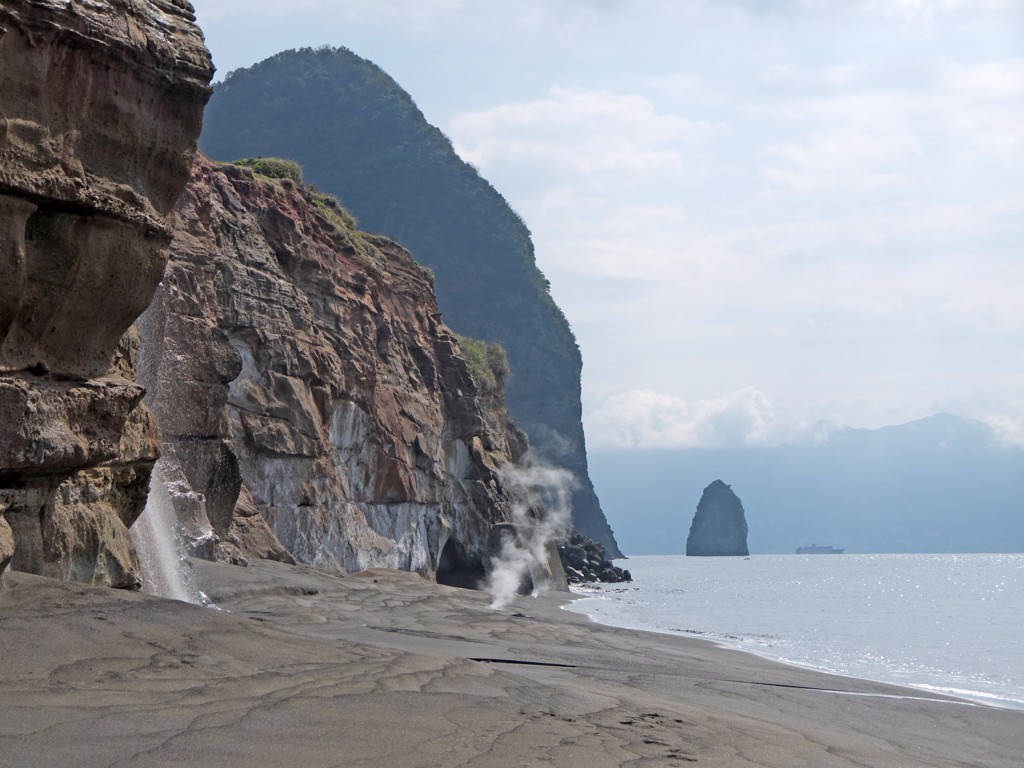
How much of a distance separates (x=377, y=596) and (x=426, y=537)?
18110 millimetres

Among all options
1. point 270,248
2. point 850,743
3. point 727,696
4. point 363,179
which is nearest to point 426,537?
point 270,248

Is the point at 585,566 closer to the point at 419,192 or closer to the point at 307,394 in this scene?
the point at 307,394

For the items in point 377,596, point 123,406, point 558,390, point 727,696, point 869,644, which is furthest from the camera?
point 558,390

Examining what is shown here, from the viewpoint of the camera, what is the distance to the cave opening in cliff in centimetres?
4141

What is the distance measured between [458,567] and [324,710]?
119 feet

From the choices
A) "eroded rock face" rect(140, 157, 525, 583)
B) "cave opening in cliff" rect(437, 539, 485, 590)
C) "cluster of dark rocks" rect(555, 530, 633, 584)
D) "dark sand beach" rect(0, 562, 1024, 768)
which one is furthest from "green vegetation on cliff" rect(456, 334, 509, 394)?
"dark sand beach" rect(0, 562, 1024, 768)

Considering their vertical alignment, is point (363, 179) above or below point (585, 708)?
above

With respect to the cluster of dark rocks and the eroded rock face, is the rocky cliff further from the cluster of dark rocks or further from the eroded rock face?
the cluster of dark rocks

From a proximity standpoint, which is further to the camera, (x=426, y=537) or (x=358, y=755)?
(x=426, y=537)

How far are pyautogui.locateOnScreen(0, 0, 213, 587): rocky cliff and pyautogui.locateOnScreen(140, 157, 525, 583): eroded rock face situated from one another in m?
9.51

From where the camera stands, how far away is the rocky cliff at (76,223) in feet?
25.1

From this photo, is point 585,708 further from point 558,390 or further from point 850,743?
point 558,390

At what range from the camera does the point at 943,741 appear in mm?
11812

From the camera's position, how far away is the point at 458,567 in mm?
42094
